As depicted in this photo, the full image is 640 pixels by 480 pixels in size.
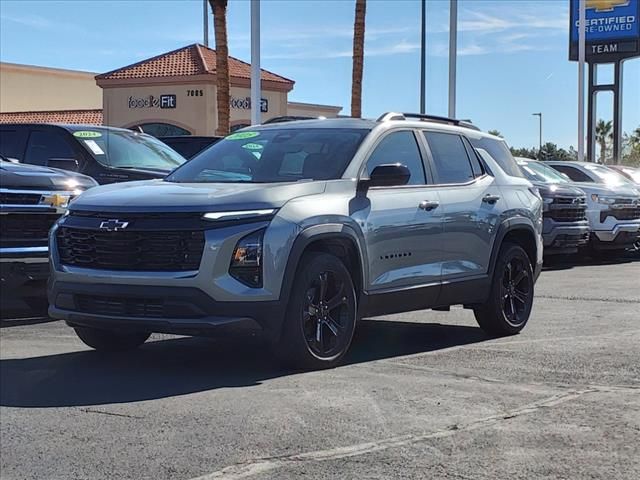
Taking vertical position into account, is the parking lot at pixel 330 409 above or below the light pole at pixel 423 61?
below

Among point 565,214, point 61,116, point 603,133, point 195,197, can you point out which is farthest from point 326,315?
point 603,133

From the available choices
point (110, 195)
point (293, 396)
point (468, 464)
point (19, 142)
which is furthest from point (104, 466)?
point (19, 142)

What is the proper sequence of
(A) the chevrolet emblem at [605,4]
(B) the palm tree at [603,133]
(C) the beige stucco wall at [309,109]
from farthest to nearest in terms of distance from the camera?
(B) the palm tree at [603,133]
(C) the beige stucco wall at [309,109]
(A) the chevrolet emblem at [605,4]

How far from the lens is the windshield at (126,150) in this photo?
1034 cm

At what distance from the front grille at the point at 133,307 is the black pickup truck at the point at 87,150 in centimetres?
392

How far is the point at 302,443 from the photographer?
477 centimetres

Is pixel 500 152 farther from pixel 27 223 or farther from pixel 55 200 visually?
pixel 27 223

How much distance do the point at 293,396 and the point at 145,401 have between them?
925 mm

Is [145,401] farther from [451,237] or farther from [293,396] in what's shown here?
[451,237]

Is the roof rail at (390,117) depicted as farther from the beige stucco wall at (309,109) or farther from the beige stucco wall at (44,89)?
the beige stucco wall at (44,89)

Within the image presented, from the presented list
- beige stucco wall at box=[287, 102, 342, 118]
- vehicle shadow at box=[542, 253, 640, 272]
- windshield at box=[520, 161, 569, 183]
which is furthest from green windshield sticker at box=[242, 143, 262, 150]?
beige stucco wall at box=[287, 102, 342, 118]

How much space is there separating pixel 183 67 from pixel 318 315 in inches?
1347

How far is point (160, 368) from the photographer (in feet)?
21.7

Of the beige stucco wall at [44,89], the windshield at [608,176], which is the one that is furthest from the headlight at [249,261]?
the beige stucco wall at [44,89]
